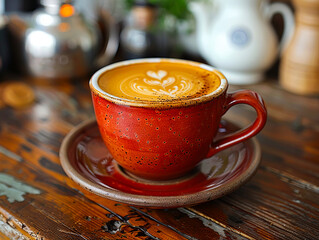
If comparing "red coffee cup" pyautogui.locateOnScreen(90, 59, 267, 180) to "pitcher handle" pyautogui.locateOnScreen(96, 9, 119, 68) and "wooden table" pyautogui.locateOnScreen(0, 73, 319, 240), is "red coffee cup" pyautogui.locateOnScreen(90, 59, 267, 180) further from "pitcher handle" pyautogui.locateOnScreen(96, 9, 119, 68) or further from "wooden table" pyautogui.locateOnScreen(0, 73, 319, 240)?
"pitcher handle" pyautogui.locateOnScreen(96, 9, 119, 68)

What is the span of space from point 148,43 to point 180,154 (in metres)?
0.65

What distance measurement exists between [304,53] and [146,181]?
0.64 metres

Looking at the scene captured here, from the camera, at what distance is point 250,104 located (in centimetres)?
55

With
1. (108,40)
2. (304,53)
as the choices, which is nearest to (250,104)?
(304,53)

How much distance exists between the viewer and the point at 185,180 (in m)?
0.56

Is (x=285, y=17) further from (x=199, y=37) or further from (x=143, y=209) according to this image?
(x=143, y=209)

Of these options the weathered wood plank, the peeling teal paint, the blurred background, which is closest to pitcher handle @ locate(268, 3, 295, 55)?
the blurred background

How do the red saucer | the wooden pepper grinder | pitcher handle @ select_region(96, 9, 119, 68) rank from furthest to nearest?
pitcher handle @ select_region(96, 9, 119, 68) → the wooden pepper grinder → the red saucer

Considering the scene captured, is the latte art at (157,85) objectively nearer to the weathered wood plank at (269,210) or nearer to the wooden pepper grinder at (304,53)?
the weathered wood plank at (269,210)

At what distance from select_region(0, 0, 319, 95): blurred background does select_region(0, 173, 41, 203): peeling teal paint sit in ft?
1.51

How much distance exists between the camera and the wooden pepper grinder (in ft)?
3.15

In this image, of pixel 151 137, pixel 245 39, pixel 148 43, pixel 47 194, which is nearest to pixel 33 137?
pixel 47 194

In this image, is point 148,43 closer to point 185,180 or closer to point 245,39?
point 245,39

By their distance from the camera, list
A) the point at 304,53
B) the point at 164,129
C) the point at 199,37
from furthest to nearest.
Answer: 1. the point at 199,37
2. the point at 304,53
3. the point at 164,129
